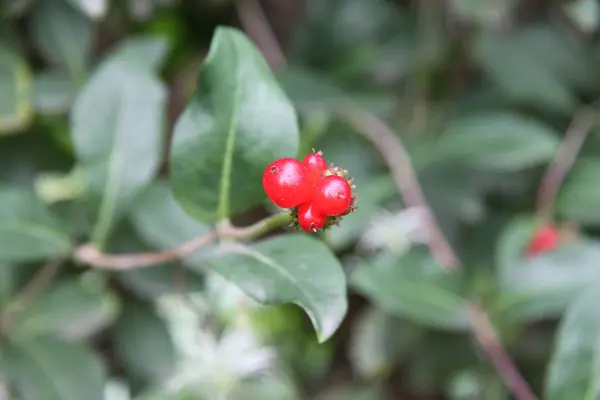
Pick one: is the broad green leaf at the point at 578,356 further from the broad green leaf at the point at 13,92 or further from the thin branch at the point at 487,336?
the broad green leaf at the point at 13,92

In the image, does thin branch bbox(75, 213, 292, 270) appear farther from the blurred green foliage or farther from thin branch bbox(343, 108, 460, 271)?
thin branch bbox(343, 108, 460, 271)

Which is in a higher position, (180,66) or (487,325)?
(180,66)

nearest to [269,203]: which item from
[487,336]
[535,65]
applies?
[487,336]

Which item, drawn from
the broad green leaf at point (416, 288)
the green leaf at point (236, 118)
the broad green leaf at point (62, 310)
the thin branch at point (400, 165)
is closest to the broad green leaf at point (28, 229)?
the broad green leaf at point (62, 310)

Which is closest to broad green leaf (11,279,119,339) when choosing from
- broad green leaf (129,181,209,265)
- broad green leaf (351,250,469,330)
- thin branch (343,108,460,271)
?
broad green leaf (129,181,209,265)

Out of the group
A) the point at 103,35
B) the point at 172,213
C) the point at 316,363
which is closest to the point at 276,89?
the point at 172,213

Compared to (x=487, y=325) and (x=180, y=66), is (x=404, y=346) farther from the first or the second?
(x=180, y=66)
